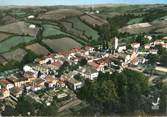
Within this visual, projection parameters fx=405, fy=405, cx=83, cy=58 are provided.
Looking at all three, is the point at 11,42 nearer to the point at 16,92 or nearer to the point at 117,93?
the point at 16,92

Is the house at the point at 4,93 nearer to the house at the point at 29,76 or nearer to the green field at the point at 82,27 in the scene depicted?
the house at the point at 29,76

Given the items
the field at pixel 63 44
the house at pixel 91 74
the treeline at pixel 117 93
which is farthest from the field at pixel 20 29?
the treeline at pixel 117 93

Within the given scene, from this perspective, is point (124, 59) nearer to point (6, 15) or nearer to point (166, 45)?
point (166, 45)

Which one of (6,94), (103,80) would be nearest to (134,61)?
(103,80)

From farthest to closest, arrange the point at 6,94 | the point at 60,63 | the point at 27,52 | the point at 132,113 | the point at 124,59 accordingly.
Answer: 1. the point at 27,52
2. the point at 60,63
3. the point at 124,59
4. the point at 6,94
5. the point at 132,113

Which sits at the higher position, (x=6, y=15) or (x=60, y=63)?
(x=6, y=15)

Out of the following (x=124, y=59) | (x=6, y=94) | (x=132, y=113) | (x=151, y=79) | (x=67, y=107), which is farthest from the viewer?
(x=124, y=59)

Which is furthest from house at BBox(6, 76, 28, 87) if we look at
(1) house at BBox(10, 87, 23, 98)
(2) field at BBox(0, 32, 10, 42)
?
(2) field at BBox(0, 32, 10, 42)

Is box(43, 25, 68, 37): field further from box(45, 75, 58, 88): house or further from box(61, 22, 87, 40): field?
box(45, 75, 58, 88): house
